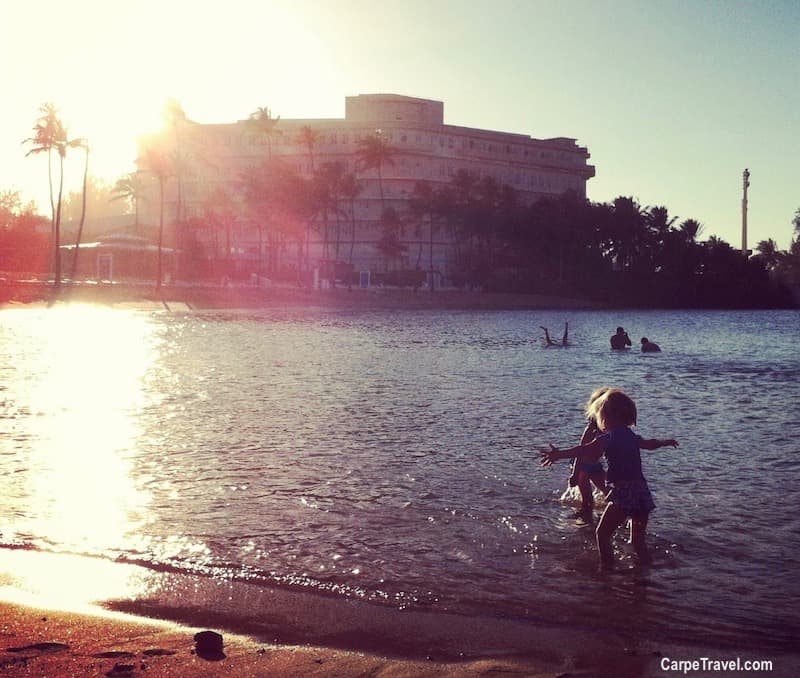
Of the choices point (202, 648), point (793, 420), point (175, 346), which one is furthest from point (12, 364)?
point (202, 648)

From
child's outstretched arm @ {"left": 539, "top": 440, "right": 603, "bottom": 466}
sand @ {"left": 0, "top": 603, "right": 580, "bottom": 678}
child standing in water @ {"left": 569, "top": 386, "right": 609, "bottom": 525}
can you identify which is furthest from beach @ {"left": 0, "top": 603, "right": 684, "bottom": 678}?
child standing in water @ {"left": 569, "top": 386, "right": 609, "bottom": 525}

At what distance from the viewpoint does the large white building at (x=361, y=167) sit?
12438 centimetres

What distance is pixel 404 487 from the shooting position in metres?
10.6

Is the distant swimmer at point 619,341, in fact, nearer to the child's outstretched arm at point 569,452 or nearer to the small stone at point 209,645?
the child's outstretched arm at point 569,452

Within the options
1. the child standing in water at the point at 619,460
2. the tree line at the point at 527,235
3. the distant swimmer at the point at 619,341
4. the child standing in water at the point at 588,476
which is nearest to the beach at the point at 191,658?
the child standing in water at the point at 619,460

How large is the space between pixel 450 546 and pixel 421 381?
16122mm

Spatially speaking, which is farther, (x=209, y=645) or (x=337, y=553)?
(x=337, y=553)

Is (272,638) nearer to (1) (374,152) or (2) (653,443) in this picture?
(2) (653,443)

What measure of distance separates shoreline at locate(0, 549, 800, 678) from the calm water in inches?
13.4

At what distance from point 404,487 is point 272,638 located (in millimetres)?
5055

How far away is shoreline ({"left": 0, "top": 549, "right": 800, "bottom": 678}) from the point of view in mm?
5043

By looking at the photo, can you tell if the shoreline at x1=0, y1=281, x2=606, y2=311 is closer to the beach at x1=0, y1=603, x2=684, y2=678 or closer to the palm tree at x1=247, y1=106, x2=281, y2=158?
the palm tree at x1=247, y1=106, x2=281, y2=158

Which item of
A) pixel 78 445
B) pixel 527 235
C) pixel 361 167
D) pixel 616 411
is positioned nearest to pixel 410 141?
pixel 361 167

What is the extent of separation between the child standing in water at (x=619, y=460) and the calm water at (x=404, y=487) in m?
0.34
